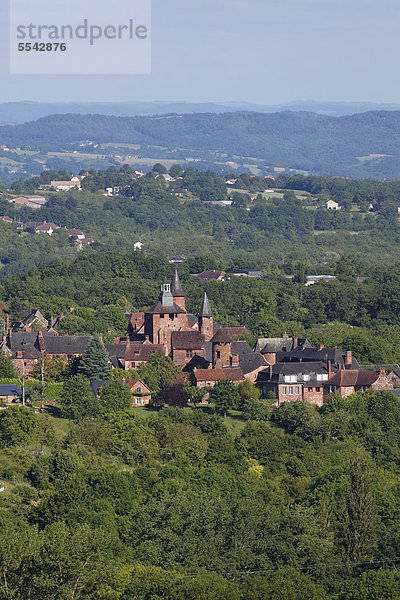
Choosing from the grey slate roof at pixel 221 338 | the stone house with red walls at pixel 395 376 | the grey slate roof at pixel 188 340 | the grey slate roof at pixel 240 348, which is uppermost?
the grey slate roof at pixel 221 338

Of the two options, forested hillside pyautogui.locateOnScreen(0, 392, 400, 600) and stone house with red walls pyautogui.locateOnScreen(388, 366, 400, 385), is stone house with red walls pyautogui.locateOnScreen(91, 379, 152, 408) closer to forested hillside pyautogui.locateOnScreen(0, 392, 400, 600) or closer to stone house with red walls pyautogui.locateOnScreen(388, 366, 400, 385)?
forested hillside pyautogui.locateOnScreen(0, 392, 400, 600)

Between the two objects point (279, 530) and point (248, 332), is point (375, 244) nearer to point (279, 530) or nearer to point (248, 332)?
point (248, 332)

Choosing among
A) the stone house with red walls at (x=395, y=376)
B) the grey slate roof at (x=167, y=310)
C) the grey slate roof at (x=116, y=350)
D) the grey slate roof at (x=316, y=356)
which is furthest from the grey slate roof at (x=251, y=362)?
the stone house with red walls at (x=395, y=376)

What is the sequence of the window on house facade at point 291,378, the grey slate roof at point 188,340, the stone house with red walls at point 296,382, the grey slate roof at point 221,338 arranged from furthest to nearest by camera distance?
1. the grey slate roof at point 188,340
2. the grey slate roof at point 221,338
3. the window on house facade at point 291,378
4. the stone house with red walls at point 296,382

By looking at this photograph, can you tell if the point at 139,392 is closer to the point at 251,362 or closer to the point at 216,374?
the point at 216,374

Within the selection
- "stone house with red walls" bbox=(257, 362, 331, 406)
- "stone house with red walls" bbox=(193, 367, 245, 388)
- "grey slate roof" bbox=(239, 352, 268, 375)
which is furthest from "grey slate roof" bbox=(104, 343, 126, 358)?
"stone house with red walls" bbox=(257, 362, 331, 406)

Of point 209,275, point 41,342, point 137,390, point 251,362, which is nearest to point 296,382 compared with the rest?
point 251,362

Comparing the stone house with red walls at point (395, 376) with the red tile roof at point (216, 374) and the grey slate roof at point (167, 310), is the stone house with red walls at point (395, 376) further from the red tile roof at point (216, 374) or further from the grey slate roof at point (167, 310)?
the grey slate roof at point (167, 310)

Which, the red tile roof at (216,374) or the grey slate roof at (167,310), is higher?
the grey slate roof at (167,310)

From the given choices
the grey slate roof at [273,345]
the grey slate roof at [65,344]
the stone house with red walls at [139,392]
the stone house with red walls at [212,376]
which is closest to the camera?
the stone house with red walls at [139,392]

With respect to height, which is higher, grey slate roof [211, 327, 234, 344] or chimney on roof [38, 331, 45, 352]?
grey slate roof [211, 327, 234, 344]

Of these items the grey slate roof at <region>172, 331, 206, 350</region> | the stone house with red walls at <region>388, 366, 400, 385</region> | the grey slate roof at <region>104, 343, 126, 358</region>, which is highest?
the grey slate roof at <region>172, 331, 206, 350</region>
